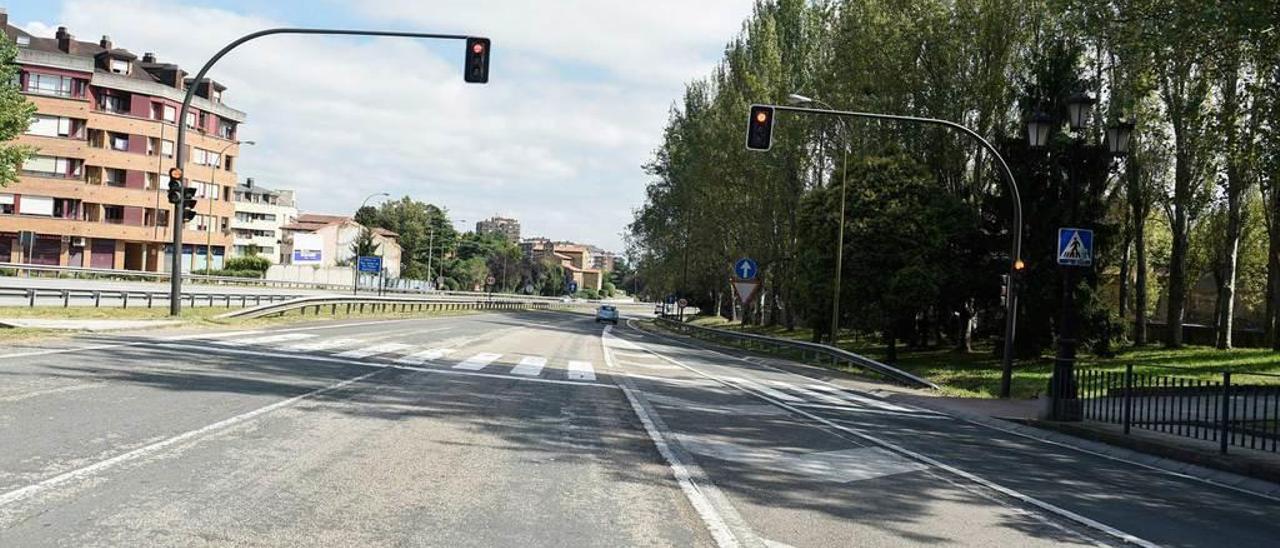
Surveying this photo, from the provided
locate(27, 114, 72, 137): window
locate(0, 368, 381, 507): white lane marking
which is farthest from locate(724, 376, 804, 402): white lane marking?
locate(27, 114, 72, 137): window

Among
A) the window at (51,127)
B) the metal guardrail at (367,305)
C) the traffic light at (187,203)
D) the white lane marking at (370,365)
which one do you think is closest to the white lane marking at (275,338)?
the white lane marking at (370,365)

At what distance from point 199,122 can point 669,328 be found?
42095 mm

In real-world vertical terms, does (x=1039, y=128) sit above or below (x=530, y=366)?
above

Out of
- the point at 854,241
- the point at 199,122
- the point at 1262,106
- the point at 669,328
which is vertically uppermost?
the point at 199,122

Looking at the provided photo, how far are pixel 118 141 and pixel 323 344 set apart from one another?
190ft

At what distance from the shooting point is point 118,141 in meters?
69.9

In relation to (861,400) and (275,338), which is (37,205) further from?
(861,400)

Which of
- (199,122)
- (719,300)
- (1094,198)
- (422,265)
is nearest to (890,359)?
(1094,198)

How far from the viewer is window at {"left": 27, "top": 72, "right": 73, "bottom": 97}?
65500 millimetres

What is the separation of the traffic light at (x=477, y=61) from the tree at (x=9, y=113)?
2433cm

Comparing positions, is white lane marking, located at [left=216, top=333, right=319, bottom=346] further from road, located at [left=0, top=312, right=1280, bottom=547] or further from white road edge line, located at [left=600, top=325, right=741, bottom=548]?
white road edge line, located at [left=600, top=325, right=741, bottom=548]

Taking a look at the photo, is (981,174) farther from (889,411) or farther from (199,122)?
(199,122)

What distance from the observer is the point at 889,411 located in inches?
668

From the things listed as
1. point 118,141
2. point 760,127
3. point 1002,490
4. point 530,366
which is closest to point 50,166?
point 118,141
